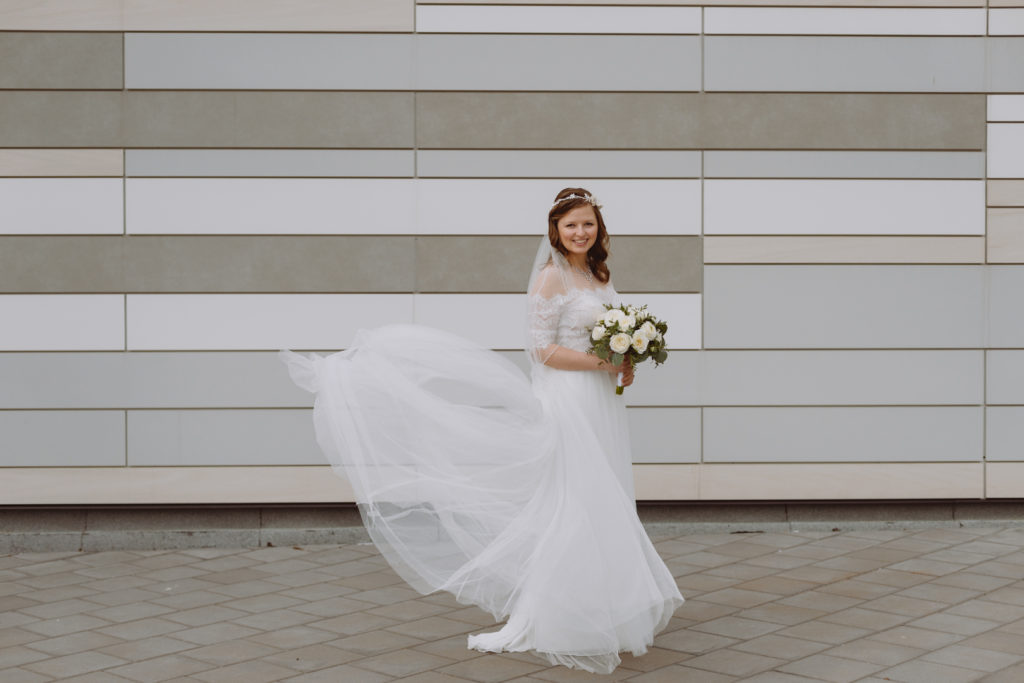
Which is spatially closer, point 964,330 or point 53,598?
point 53,598

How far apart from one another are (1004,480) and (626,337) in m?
4.11

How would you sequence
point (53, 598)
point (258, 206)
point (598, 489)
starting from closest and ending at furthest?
point (598, 489)
point (53, 598)
point (258, 206)

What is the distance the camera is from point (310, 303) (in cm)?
774

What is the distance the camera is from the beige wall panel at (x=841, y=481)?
7.94 m

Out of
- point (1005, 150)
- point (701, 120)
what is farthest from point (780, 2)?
point (1005, 150)

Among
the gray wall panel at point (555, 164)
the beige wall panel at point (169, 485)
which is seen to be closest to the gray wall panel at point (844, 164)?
the gray wall panel at point (555, 164)

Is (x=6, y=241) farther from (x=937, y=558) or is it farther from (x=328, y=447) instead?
(x=937, y=558)

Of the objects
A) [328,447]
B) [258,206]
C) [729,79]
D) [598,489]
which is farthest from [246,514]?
[729,79]

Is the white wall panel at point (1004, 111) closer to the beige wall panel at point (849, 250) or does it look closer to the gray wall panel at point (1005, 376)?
the beige wall panel at point (849, 250)

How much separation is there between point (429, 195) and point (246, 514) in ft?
7.98

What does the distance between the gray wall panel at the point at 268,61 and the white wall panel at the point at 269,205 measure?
62cm

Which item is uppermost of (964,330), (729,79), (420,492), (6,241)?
(729,79)

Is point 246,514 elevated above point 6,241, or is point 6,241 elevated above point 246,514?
point 6,241

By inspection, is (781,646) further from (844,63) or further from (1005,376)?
(844,63)
